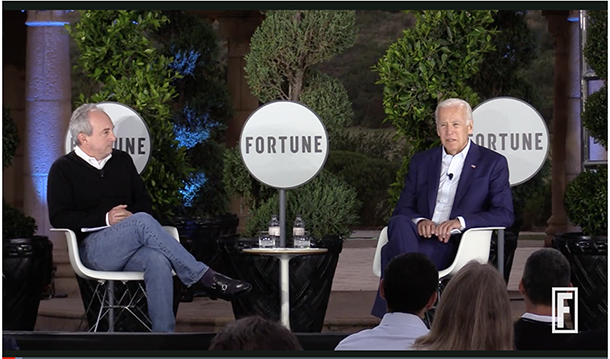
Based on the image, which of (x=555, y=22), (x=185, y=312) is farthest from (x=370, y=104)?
(x=185, y=312)

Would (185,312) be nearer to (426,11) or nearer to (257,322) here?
(426,11)

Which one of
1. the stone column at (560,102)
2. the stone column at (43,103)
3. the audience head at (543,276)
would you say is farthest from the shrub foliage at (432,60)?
the stone column at (560,102)

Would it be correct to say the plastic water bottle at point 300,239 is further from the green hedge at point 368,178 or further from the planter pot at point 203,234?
the green hedge at point 368,178

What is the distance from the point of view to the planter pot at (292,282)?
5.84m

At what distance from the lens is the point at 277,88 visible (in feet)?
21.2

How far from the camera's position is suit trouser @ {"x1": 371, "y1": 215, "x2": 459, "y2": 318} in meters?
5.20

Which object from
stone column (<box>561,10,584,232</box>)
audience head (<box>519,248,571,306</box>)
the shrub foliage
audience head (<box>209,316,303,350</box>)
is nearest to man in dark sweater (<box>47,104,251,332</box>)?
the shrub foliage

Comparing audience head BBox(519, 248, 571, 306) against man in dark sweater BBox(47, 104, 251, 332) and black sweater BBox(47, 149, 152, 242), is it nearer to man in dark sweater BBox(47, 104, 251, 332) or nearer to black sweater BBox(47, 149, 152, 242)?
man in dark sweater BBox(47, 104, 251, 332)

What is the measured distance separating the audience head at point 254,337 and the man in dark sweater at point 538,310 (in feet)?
Result: 4.19

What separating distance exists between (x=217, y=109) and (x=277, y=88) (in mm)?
2928

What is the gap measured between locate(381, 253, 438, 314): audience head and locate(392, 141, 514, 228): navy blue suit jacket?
76.3 inches

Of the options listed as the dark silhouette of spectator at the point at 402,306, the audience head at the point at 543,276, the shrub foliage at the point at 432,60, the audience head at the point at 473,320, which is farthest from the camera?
the shrub foliage at the point at 432,60

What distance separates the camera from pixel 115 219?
17.3ft

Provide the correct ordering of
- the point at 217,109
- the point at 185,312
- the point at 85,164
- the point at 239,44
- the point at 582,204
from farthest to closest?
1. the point at 239,44
2. the point at 217,109
3. the point at 185,312
4. the point at 582,204
5. the point at 85,164
